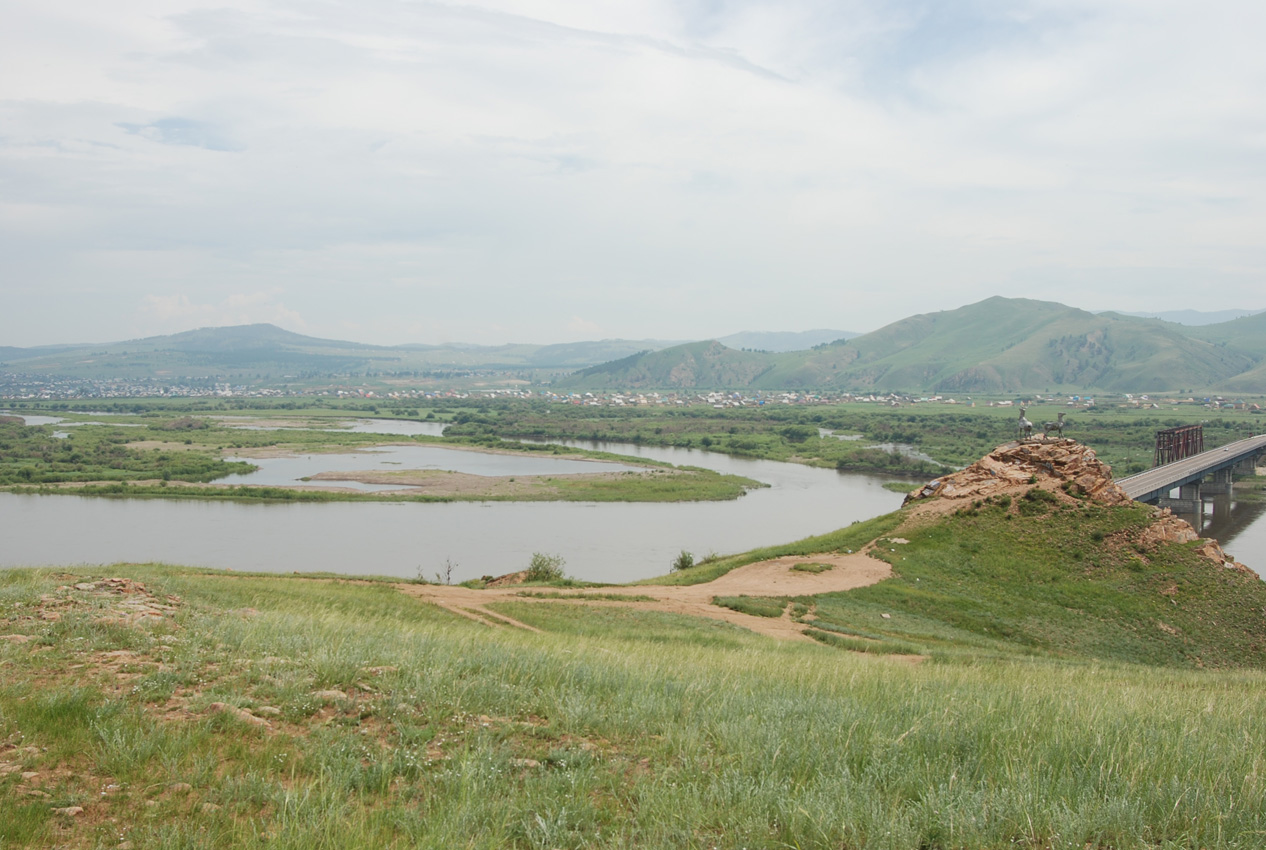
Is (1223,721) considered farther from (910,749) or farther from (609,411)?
(609,411)

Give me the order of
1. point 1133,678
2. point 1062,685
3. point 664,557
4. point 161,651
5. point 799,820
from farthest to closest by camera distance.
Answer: point 664,557 < point 1133,678 < point 1062,685 < point 161,651 < point 799,820

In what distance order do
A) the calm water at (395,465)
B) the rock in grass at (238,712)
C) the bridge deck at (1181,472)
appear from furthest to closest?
the calm water at (395,465), the bridge deck at (1181,472), the rock in grass at (238,712)

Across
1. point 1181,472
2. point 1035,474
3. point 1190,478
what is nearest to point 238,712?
point 1035,474

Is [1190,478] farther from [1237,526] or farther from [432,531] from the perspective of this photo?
[432,531]

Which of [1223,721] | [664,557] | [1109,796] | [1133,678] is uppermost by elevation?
[1109,796]

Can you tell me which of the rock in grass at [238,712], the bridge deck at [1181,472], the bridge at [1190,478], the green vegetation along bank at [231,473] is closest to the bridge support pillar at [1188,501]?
the bridge at [1190,478]

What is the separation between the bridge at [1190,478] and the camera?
43525 mm

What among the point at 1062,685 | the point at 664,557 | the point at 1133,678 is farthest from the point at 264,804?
the point at 664,557

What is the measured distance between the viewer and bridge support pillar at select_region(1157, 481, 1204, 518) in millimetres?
52875

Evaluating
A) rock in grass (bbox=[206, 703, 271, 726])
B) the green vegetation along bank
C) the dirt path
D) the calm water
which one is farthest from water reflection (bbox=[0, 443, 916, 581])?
rock in grass (bbox=[206, 703, 271, 726])

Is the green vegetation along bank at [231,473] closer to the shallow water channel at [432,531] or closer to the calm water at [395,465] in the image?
the calm water at [395,465]

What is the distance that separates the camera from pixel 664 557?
39.2 metres

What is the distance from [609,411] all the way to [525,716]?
14456 cm

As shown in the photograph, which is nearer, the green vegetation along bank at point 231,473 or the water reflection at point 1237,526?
the water reflection at point 1237,526
